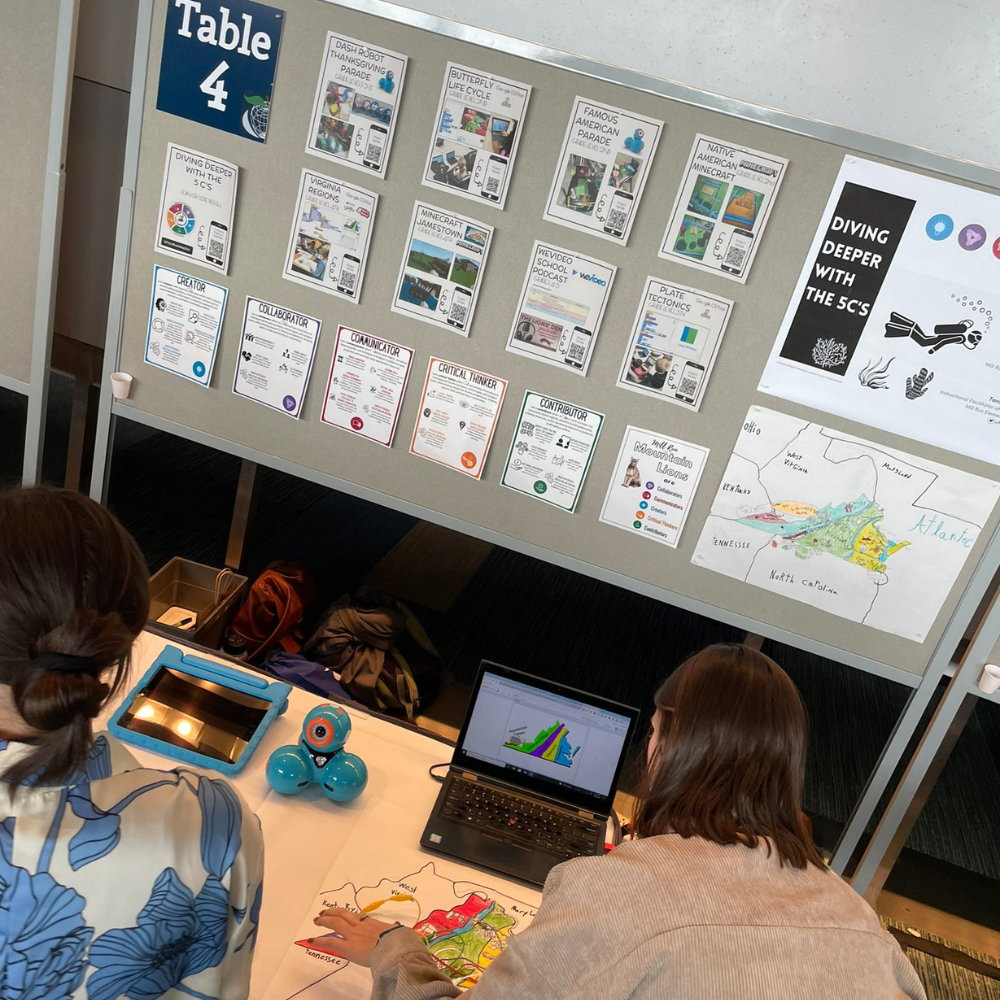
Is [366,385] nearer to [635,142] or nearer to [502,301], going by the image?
[502,301]

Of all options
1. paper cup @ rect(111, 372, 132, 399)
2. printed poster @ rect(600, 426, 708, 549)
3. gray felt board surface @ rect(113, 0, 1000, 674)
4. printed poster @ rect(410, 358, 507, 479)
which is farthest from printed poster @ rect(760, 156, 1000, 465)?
paper cup @ rect(111, 372, 132, 399)

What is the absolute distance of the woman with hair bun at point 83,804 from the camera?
33.2 inches

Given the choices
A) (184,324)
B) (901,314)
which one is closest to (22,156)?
(184,324)

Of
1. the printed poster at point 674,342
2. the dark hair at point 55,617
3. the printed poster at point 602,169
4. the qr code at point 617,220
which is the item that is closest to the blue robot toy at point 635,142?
the printed poster at point 602,169

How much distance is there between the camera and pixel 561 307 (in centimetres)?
168

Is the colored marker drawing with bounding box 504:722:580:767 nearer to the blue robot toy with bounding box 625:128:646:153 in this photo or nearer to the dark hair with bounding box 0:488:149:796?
the dark hair with bounding box 0:488:149:796

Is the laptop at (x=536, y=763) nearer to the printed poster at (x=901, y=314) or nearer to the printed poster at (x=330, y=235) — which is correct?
the printed poster at (x=901, y=314)

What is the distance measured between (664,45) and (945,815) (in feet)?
8.48

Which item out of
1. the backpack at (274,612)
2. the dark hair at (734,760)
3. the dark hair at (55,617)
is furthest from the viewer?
the backpack at (274,612)

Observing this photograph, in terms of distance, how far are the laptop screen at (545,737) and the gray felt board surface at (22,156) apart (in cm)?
132

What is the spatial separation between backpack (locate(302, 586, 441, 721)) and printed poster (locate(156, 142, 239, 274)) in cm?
116

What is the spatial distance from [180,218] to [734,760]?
1.50 meters

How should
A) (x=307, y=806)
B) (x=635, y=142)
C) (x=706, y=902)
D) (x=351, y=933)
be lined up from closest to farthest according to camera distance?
(x=706, y=902) < (x=351, y=933) < (x=307, y=806) < (x=635, y=142)

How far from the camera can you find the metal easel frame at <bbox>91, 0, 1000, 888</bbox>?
1501mm
